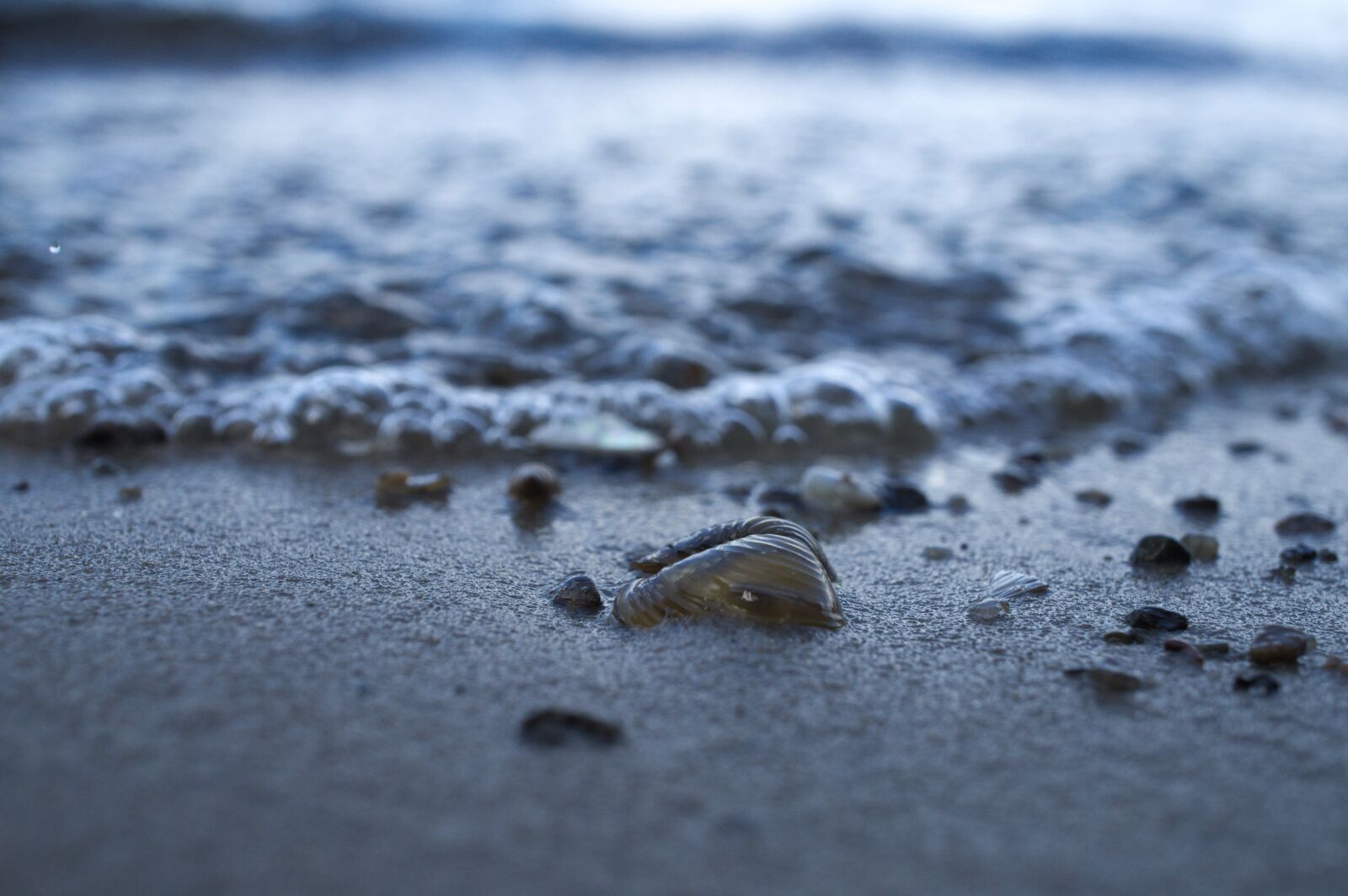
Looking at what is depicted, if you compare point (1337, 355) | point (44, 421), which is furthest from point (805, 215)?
point (44, 421)

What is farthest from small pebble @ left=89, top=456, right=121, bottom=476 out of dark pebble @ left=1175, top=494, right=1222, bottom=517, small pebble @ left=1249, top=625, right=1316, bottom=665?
dark pebble @ left=1175, top=494, right=1222, bottom=517

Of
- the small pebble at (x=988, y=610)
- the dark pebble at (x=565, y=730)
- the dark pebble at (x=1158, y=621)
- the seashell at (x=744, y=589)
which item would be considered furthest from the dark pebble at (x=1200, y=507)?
the dark pebble at (x=565, y=730)

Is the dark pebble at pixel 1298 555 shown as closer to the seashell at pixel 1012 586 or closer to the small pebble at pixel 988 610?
the seashell at pixel 1012 586

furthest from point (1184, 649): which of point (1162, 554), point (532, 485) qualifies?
point (532, 485)

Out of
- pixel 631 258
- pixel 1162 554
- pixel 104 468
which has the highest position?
pixel 631 258

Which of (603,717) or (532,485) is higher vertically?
(532,485)

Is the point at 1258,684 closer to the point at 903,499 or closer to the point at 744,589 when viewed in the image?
the point at 744,589
